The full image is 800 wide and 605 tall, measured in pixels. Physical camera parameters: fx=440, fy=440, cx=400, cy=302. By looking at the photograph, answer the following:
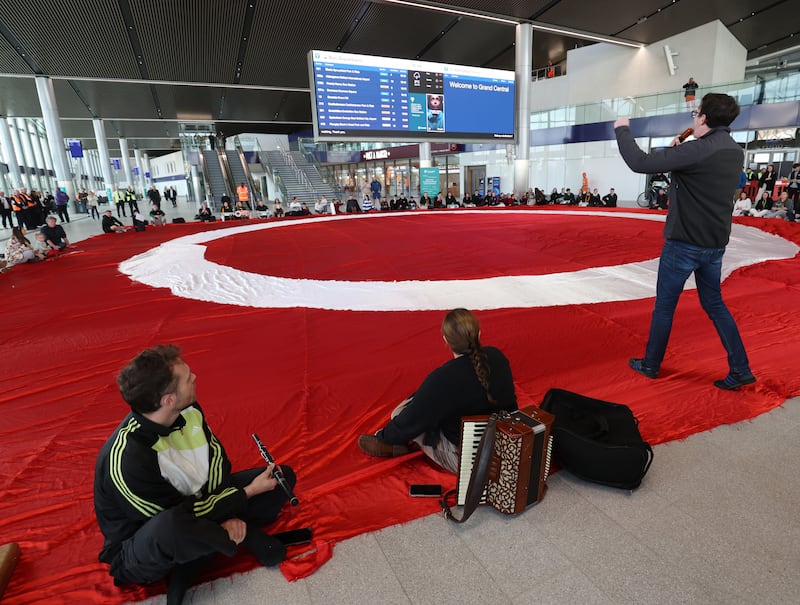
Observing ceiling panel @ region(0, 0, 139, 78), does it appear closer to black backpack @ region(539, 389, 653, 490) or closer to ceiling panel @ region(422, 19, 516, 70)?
ceiling panel @ region(422, 19, 516, 70)

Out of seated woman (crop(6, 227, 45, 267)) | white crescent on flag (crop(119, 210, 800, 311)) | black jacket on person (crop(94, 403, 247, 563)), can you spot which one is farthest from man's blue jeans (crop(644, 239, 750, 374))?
seated woman (crop(6, 227, 45, 267))

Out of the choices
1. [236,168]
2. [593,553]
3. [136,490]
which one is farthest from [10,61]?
[593,553]

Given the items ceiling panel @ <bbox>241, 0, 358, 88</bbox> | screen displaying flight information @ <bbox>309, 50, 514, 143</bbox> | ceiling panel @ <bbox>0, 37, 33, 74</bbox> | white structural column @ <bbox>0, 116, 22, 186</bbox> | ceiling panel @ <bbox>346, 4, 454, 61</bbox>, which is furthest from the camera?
white structural column @ <bbox>0, 116, 22, 186</bbox>

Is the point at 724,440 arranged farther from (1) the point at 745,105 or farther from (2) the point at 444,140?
(1) the point at 745,105

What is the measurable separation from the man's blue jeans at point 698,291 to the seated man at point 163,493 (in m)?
2.77

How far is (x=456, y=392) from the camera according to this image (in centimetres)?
204

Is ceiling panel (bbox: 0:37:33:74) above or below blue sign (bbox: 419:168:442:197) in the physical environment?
above

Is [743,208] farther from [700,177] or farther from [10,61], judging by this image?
[10,61]

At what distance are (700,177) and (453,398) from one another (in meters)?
2.17

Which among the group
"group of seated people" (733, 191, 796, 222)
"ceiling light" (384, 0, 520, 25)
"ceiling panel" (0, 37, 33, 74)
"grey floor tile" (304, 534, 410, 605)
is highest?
"ceiling light" (384, 0, 520, 25)

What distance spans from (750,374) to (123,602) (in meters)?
3.62

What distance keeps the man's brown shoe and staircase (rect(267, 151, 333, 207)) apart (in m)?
24.3

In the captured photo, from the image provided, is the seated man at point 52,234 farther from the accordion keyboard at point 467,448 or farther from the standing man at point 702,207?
the standing man at point 702,207

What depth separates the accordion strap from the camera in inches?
74.4
